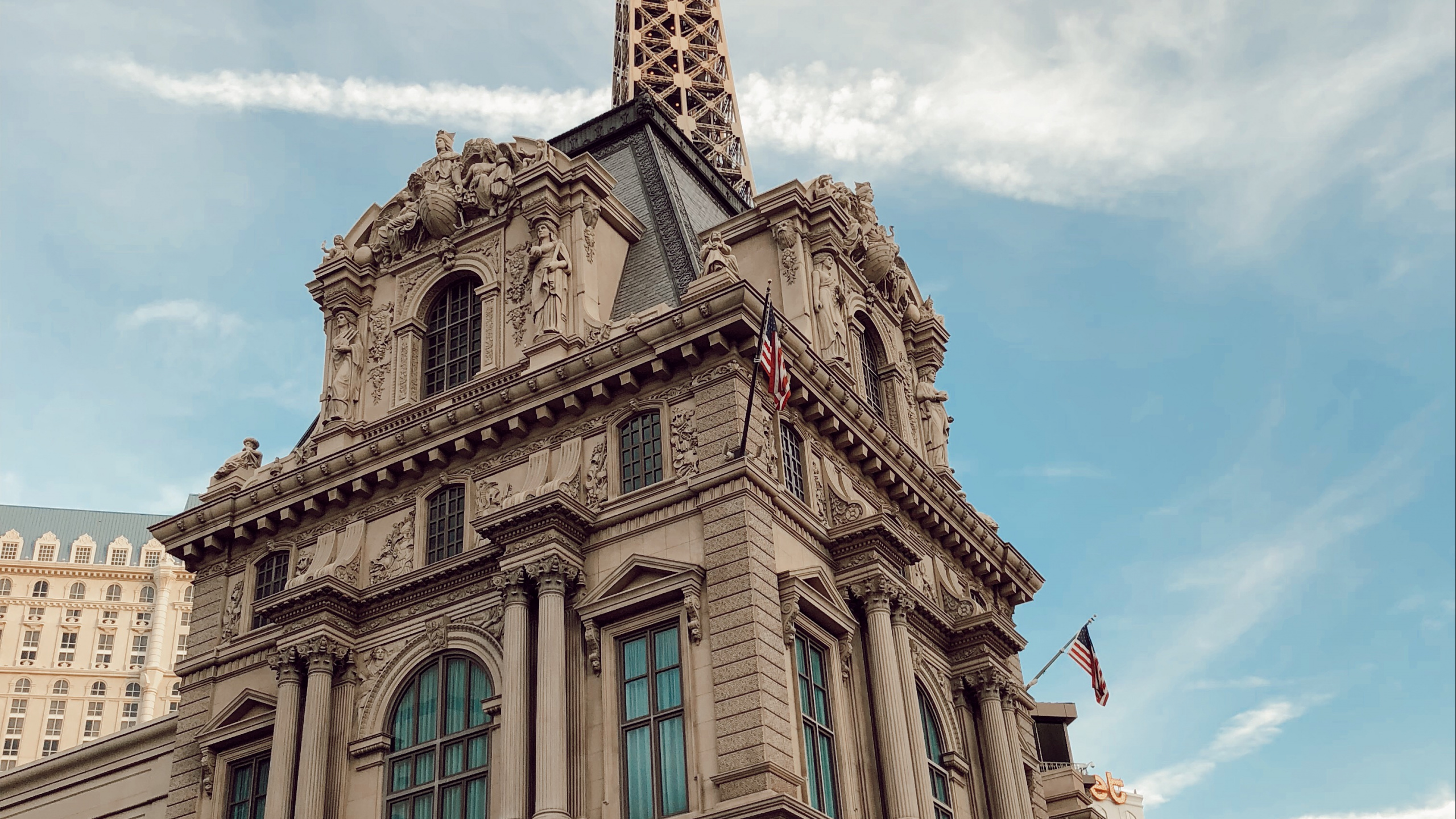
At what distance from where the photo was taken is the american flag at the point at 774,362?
33.2m

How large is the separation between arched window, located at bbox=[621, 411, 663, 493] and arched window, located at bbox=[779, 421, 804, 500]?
295cm

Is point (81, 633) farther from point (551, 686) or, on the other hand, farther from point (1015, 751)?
point (551, 686)

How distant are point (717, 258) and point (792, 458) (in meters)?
5.26

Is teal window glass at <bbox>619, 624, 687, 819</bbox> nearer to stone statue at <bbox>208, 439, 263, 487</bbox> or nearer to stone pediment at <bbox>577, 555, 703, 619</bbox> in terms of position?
stone pediment at <bbox>577, 555, 703, 619</bbox>

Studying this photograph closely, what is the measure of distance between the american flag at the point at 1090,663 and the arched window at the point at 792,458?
506 inches

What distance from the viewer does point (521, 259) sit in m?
41.5

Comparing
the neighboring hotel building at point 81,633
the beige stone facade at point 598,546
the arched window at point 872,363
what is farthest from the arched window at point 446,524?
the neighboring hotel building at point 81,633

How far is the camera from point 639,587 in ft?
110

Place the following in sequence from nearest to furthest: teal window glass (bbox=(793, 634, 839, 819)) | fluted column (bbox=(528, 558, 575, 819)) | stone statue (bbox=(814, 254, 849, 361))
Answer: fluted column (bbox=(528, 558, 575, 819)) < teal window glass (bbox=(793, 634, 839, 819)) < stone statue (bbox=(814, 254, 849, 361))

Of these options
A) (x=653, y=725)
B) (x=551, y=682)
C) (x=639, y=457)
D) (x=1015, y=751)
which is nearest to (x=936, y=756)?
(x=1015, y=751)

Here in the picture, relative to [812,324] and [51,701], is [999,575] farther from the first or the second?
[51,701]

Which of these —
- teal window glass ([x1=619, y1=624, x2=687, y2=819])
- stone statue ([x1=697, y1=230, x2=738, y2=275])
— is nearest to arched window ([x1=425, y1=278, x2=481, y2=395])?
stone statue ([x1=697, y1=230, x2=738, y2=275])

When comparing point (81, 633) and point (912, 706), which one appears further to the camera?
point (81, 633)

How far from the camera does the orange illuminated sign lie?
199ft
